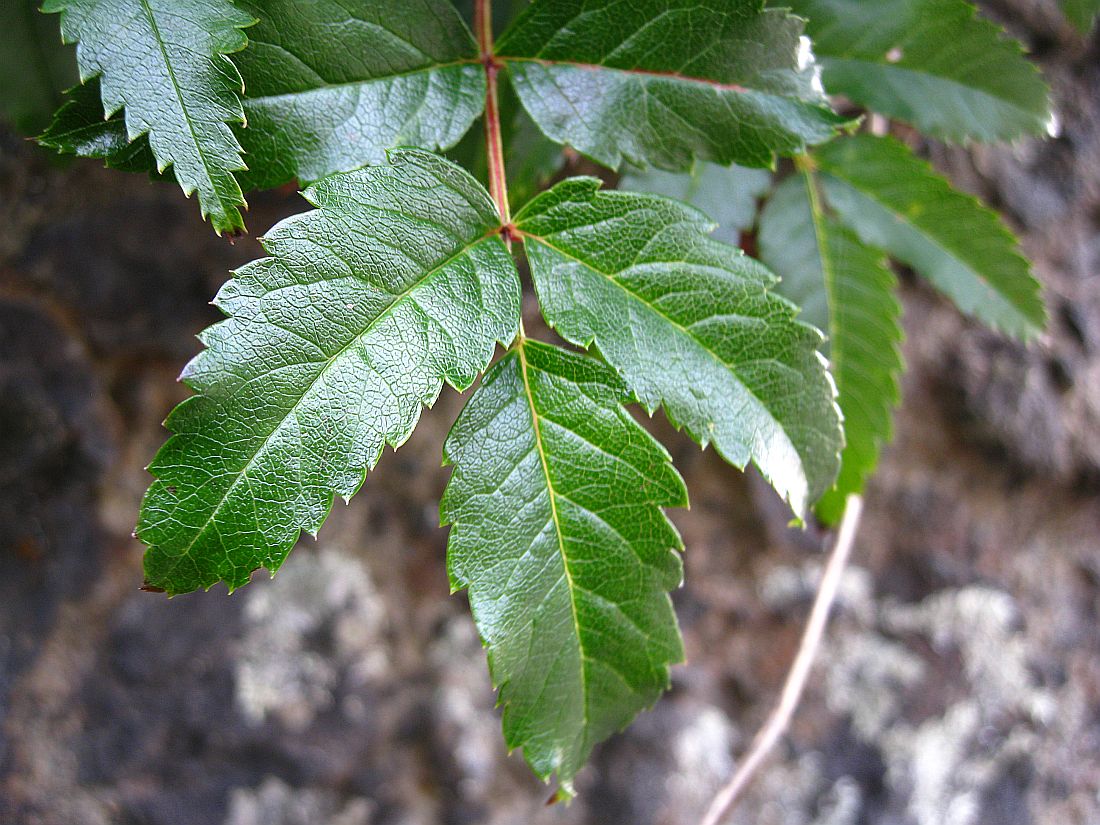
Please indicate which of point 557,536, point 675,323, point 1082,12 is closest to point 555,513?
point 557,536

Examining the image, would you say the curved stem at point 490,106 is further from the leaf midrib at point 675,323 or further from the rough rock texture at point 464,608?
the rough rock texture at point 464,608

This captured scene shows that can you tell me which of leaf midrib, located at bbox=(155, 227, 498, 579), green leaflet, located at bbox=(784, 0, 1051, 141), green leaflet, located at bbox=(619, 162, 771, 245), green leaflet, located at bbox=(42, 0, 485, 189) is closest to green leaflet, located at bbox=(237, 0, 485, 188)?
green leaflet, located at bbox=(42, 0, 485, 189)

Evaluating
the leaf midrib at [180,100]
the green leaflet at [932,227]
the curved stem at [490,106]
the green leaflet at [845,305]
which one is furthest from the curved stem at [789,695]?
the leaf midrib at [180,100]

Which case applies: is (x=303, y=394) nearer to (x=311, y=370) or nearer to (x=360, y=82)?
(x=311, y=370)

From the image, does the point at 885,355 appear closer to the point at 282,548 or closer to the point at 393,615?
the point at 282,548

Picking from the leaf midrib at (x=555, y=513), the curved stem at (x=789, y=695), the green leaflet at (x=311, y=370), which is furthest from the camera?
the curved stem at (x=789, y=695)
